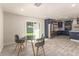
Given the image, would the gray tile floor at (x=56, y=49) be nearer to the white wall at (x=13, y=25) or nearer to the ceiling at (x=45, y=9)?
the white wall at (x=13, y=25)

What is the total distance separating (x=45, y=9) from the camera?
2916 mm

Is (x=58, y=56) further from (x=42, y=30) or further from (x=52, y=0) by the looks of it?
(x=52, y=0)

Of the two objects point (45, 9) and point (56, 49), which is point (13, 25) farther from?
point (56, 49)

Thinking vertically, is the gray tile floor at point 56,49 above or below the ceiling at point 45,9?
below

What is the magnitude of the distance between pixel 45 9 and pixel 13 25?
0.92 metres

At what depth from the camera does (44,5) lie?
9.09 feet

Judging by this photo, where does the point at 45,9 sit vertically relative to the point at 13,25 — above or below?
above

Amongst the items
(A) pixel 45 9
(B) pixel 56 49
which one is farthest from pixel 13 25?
(B) pixel 56 49

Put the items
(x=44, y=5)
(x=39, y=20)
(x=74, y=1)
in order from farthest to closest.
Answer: (x=39, y=20)
(x=44, y=5)
(x=74, y=1)

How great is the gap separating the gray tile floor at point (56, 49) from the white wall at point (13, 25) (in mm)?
240

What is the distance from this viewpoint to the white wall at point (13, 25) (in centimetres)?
289

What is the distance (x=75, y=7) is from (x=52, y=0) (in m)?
0.61

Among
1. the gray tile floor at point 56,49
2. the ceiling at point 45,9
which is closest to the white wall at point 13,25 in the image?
the ceiling at point 45,9

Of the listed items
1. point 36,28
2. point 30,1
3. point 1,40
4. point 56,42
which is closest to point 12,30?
point 1,40
